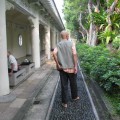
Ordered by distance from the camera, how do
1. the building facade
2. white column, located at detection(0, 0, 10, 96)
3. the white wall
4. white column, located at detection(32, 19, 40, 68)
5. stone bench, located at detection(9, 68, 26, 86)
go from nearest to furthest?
white column, located at detection(0, 0, 10, 96) → the building facade → stone bench, located at detection(9, 68, 26, 86) → white column, located at detection(32, 19, 40, 68) → the white wall

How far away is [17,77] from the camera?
422 inches

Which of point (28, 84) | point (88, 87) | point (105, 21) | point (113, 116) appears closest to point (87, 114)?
point (113, 116)

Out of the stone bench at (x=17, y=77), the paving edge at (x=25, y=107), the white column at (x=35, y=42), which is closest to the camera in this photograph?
the paving edge at (x=25, y=107)

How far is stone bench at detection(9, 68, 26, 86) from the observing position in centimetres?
1002

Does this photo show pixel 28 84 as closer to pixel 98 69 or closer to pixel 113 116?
pixel 98 69

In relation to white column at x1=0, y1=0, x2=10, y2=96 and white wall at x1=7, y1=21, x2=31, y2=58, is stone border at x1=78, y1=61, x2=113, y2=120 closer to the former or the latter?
white column at x1=0, y1=0, x2=10, y2=96

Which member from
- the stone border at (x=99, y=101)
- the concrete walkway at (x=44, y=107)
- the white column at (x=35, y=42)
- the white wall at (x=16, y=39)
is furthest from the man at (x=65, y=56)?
the white wall at (x=16, y=39)

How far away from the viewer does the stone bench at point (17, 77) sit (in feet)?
32.9

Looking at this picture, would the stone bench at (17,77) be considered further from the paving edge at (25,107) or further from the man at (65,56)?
the man at (65,56)

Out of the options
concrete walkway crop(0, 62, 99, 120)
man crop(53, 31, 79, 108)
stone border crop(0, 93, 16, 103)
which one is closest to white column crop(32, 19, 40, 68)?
concrete walkway crop(0, 62, 99, 120)

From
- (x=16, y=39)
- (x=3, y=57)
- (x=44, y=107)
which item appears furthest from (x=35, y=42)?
(x=44, y=107)

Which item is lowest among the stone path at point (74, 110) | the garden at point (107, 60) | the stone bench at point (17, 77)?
the stone path at point (74, 110)

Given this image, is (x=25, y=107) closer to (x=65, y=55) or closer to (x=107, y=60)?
(x=65, y=55)

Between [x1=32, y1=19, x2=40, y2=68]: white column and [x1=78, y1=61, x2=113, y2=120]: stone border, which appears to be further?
[x1=32, y1=19, x2=40, y2=68]: white column
